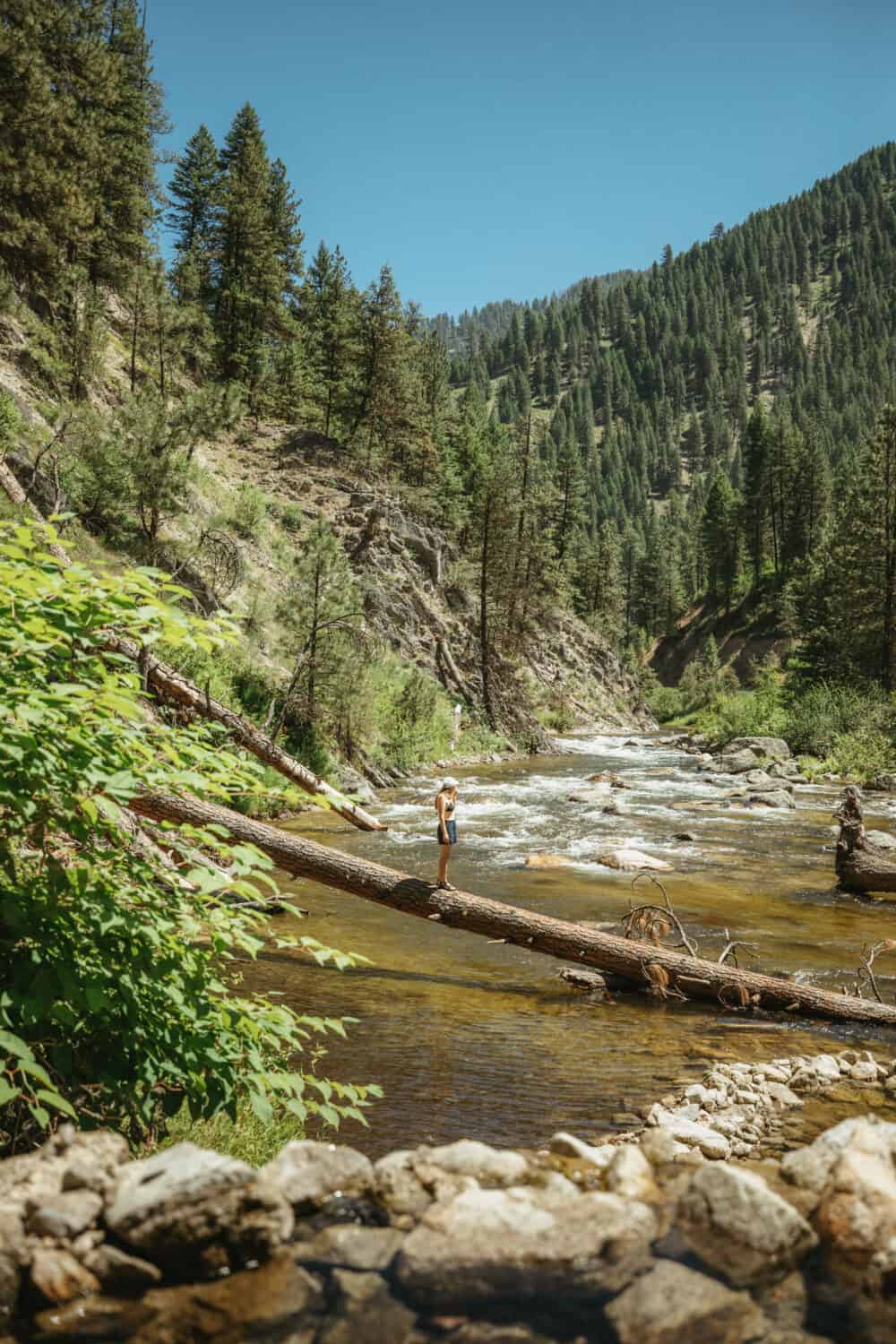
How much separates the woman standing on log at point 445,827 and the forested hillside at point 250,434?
5.15m

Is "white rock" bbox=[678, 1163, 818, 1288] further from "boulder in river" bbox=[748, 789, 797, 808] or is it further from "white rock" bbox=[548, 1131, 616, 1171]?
"boulder in river" bbox=[748, 789, 797, 808]

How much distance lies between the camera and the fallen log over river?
287 inches

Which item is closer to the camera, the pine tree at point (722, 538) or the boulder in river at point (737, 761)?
the boulder in river at point (737, 761)

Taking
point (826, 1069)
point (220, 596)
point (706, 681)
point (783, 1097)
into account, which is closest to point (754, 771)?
point (220, 596)

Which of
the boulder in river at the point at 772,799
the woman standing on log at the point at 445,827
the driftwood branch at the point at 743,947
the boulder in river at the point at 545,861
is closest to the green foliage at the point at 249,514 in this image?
the boulder in river at the point at 545,861

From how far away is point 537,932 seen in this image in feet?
26.2

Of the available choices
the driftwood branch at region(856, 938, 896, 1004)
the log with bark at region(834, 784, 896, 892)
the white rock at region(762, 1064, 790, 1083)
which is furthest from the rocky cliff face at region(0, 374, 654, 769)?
the white rock at region(762, 1064, 790, 1083)

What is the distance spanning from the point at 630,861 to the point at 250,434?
32.7 metres

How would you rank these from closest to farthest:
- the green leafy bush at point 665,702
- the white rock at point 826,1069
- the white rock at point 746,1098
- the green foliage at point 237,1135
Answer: the green foliage at point 237,1135
the white rock at point 746,1098
the white rock at point 826,1069
the green leafy bush at point 665,702

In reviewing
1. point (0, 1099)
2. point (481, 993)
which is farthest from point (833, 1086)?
point (0, 1099)

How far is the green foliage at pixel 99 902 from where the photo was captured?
2521mm

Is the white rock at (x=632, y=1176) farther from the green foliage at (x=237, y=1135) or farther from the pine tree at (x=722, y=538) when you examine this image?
the pine tree at (x=722, y=538)

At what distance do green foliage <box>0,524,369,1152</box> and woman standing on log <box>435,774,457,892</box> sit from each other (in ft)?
16.1

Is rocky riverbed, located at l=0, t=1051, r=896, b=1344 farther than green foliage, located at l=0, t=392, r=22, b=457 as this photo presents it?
No
